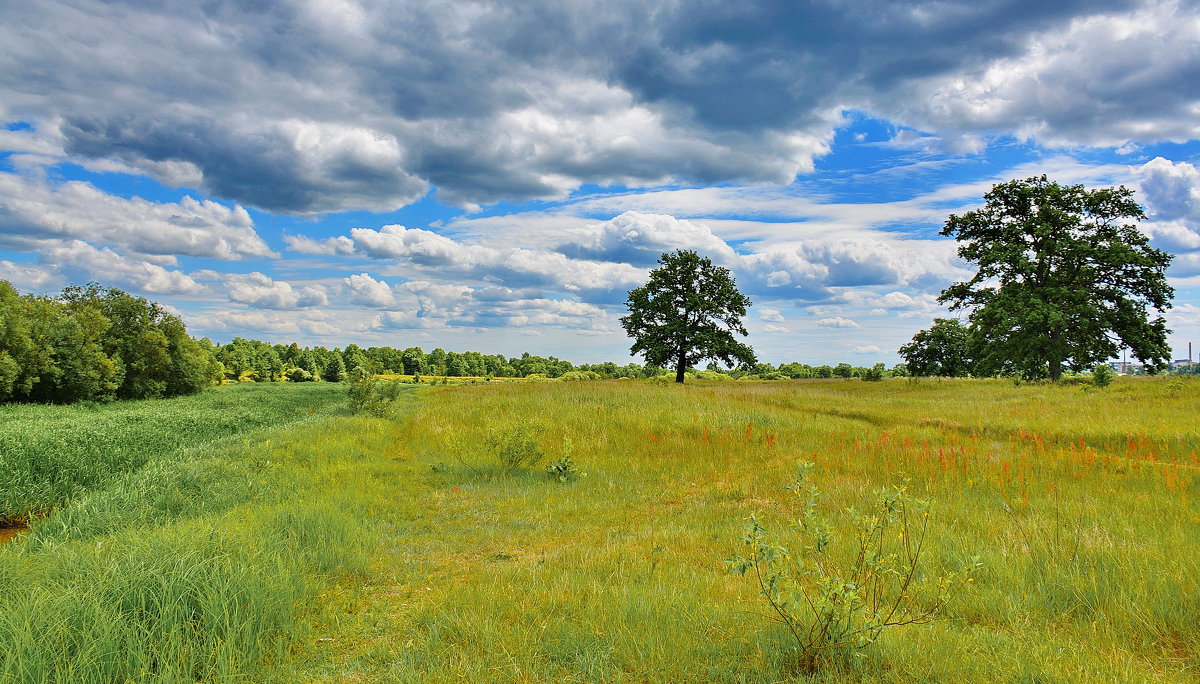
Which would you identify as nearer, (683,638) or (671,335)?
(683,638)

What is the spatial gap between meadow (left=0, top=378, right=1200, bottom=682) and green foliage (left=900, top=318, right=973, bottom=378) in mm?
53855

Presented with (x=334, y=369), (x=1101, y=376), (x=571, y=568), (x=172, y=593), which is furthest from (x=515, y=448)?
(x=334, y=369)

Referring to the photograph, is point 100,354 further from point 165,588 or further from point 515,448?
point 165,588

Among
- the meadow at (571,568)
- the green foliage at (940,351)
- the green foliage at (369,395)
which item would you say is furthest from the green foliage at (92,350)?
the green foliage at (940,351)

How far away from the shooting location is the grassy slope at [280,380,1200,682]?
3.61m

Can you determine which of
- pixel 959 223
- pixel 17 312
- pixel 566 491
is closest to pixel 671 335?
pixel 959 223

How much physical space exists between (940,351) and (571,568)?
66923 millimetres

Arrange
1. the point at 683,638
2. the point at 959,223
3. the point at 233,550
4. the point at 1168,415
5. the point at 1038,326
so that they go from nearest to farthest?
the point at 683,638
the point at 233,550
the point at 1168,415
the point at 1038,326
the point at 959,223

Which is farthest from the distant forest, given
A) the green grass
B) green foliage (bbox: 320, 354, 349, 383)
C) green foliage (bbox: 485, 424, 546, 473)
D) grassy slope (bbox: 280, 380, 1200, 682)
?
green foliage (bbox: 320, 354, 349, 383)

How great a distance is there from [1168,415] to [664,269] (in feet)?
96.6

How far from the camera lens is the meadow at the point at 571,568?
3.56m

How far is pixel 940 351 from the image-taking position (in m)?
59.9

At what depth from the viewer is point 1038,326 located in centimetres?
2647

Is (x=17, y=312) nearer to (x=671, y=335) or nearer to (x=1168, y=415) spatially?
(x=671, y=335)
